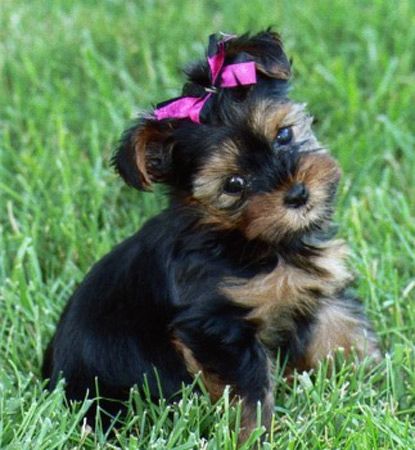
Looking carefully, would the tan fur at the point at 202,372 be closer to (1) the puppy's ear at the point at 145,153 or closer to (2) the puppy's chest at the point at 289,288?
(2) the puppy's chest at the point at 289,288

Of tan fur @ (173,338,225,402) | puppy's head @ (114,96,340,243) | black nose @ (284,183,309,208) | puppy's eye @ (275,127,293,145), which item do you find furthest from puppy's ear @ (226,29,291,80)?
tan fur @ (173,338,225,402)

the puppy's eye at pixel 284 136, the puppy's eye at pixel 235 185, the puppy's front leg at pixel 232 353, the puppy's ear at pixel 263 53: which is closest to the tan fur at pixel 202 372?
the puppy's front leg at pixel 232 353

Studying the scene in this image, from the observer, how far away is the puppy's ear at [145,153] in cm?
443

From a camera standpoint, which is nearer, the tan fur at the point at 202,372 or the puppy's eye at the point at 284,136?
the puppy's eye at the point at 284,136

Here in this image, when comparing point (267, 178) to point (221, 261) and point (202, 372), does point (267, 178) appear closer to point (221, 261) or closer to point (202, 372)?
point (221, 261)

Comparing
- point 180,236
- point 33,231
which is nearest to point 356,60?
point 33,231

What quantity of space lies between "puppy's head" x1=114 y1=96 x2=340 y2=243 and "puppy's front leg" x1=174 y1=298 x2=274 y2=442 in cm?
36

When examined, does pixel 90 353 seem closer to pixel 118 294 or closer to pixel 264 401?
pixel 118 294

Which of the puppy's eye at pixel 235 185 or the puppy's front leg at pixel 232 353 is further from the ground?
the puppy's eye at pixel 235 185

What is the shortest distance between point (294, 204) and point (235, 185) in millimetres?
256

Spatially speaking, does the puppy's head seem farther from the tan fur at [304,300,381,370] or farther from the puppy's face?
the tan fur at [304,300,381,370]

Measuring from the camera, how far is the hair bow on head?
439 centimetres

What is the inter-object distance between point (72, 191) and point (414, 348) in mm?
2351

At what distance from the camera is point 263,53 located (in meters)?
4.60
